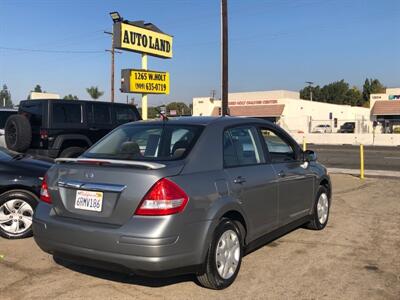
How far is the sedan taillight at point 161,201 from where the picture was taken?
161 inches

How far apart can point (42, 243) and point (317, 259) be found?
3.07 metres

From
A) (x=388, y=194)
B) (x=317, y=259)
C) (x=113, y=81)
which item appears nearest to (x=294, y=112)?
(x=113, y=81)

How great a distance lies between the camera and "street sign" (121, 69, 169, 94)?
18250 mm

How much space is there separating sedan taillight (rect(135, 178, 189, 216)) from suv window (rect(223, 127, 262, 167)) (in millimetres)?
891

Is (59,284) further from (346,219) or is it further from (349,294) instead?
(346,219)

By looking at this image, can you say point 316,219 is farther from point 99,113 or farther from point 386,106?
point 386,106

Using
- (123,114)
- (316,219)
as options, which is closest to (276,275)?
(316,219)

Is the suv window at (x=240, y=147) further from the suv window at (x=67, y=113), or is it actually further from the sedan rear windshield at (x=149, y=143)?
the suv window at (x=67, y=113)

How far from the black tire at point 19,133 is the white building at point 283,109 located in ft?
173

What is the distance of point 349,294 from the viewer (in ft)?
15.0

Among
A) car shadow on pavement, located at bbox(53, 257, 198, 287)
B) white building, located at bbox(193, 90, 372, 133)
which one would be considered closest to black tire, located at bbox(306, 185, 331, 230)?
car shadow on pavement, located at bbox(53, 257, 198, 287)

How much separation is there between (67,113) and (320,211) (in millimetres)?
6380

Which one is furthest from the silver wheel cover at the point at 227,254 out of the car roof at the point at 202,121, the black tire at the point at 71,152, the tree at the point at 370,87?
the tree at the point at 370,87

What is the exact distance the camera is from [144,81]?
1888 centimetres
